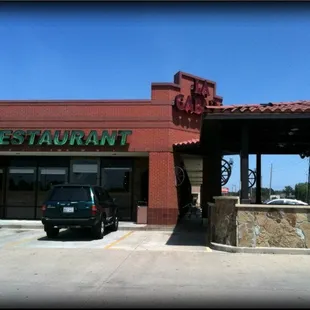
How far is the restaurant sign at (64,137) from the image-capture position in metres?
19.8

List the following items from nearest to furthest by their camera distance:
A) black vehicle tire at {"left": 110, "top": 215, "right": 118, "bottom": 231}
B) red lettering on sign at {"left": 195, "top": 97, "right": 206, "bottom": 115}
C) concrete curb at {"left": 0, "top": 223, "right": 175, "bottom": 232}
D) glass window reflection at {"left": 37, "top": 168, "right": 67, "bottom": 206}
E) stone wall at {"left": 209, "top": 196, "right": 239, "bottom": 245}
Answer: stone wall at {"left": 209, "top": 196, "right": 239, "bottom": 245}
black vehicle tire at {"left": 110, "top": 215, "right": 118, "bottom": 231}
concrete curb at {"left": 0, "top": 223, "right": 175, "bottom": 232}
red lettering on sign at {"left": 195, "top": 97, "right": 206, "bottom": 115}
glass window reflection at {"left": 37, "top": 168, "right": 67, "bottom": 206}

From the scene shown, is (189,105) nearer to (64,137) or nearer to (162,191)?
(162,191)

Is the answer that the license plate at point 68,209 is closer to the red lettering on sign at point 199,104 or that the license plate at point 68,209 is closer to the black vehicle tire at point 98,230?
the black vehicle tire at point 98,230

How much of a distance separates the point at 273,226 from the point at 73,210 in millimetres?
6372

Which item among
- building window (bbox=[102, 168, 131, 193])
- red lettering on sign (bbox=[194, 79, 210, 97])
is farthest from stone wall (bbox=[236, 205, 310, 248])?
building window (bbox=[102, 168, 131, 193])

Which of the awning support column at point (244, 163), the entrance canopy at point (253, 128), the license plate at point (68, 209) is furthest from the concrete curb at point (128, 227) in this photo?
the awning support column at point (244, 163)

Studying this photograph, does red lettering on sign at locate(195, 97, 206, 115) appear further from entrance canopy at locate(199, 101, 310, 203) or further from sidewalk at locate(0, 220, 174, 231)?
sidewalk at locate(0, 220, 174, 231)

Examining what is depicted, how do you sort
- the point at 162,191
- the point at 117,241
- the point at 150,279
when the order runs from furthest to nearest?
the point at 162,191
the point at 117,241
the point at 150,279

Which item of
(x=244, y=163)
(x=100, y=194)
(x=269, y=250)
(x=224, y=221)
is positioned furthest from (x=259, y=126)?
(x=100, y=194)

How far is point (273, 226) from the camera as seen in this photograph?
12.0 meters

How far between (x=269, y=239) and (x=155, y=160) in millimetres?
8640

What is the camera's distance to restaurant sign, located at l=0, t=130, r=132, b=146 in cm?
1981

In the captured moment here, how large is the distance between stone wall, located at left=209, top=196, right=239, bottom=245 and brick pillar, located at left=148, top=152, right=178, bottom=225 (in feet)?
21.8

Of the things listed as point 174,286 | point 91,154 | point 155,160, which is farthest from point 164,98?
point 174,286
